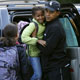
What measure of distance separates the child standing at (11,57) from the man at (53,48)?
17.5 inches

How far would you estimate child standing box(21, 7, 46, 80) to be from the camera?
4458 millimetres

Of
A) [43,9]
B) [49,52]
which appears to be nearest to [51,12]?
[43,9]

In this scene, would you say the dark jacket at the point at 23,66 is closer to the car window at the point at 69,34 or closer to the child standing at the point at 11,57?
the child standing at the point at 11,57

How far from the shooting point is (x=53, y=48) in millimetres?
4402

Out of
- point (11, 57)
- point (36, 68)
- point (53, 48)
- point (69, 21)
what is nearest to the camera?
point (11, 57)

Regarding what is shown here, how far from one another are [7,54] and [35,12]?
87cm

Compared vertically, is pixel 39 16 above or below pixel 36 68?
above

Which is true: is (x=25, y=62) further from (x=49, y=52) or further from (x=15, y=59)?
(x=49, y=52)

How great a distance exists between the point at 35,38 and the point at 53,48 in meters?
0.30

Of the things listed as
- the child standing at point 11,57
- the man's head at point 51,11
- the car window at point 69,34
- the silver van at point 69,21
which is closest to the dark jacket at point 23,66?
the child standing at point 11,57

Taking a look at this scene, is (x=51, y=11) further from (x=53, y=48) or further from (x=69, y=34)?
(x=69, y=34)

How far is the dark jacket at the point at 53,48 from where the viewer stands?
439 centimetres

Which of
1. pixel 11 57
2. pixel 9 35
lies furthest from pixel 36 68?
pixel 9 35

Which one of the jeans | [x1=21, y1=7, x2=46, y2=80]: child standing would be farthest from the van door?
the jeans
